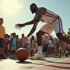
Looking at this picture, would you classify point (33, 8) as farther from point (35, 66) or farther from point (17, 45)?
point (17, 45)

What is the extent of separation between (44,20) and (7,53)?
26.0 ft

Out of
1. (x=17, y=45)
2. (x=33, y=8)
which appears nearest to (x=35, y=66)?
(x=33, y=8)

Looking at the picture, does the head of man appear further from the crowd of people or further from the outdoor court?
the crowd of people

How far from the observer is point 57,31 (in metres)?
14.4

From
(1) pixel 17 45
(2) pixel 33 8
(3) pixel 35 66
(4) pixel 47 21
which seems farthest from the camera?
(1) pixel 17 45

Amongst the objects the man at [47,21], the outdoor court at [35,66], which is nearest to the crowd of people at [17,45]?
the man at [47,21]

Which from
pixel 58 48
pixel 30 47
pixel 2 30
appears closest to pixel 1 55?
pixel 2 30

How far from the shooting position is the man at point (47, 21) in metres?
13.5

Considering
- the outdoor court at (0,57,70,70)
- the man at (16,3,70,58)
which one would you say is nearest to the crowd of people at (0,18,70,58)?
the man at (16,3,70,58)

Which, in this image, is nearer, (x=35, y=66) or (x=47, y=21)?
(x=35, y=66)

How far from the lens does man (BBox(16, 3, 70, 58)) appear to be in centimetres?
1353

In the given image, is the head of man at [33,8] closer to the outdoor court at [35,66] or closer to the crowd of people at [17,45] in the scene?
the outdoor court at [35,66]

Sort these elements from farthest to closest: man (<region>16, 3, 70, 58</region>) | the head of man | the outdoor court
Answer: the head of man, man (<region>16, 3, 70, 58</region>), the outdoor court

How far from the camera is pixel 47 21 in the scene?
14.3m
